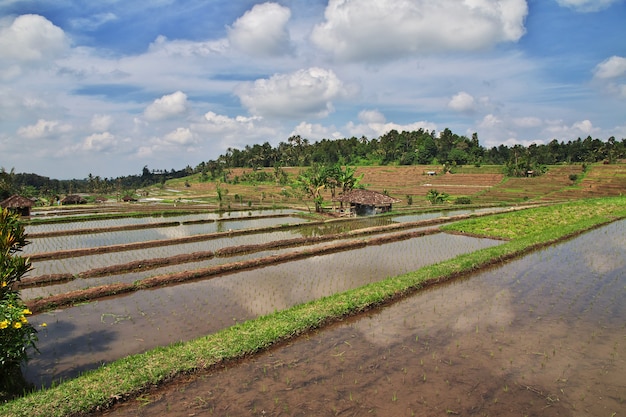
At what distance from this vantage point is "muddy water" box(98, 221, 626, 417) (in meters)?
5.84

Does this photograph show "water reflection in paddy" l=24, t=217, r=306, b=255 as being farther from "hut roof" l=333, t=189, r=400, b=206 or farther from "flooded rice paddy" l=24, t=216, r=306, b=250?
"hut roof" l=333, t=189, r=400, b=206

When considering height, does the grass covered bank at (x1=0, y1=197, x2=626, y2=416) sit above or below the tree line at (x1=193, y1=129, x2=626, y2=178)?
below

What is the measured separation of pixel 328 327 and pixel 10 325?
6.05 m

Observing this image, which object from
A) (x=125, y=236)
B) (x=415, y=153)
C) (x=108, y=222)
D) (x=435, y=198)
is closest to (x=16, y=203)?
(x=108, y=222)

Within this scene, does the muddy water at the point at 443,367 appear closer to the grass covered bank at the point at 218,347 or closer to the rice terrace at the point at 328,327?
the rice terrace at the point at 328,327

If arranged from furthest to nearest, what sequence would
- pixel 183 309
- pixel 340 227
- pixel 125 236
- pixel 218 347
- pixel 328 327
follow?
pixel 340 227 < pixel 125 236 < pixel 183 309 < pixel 328 327 < pixel 218 347

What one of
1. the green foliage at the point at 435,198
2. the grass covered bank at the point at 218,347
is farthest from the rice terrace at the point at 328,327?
the green foliage at the point at 435,198

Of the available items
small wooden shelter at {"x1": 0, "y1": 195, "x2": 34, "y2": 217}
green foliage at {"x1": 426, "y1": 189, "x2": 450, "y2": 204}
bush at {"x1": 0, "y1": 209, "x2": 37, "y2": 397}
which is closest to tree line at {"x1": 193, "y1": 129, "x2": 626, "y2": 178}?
green foliage at {"x1": 426, "y1": 189, "x2": 450, "y2": 204}

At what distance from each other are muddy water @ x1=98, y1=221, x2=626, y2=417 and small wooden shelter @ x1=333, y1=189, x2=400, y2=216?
731 inches

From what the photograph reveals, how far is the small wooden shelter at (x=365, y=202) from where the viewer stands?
95.5 feet

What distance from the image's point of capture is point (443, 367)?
272 inches

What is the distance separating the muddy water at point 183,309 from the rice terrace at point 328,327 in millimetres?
54

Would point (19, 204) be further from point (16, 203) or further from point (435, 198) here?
point (435, 198)

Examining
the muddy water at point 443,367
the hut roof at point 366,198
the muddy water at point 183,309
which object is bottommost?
the muddy water at point 443,367
